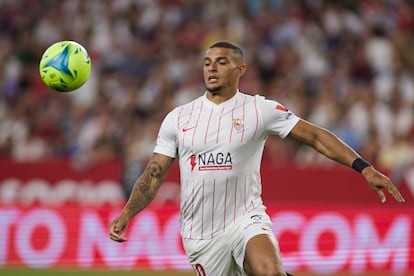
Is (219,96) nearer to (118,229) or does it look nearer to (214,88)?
(214,88)

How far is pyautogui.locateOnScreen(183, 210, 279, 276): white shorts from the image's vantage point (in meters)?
7.62

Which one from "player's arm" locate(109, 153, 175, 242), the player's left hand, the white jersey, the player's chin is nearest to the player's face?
the player's chin

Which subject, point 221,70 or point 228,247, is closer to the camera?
point 228,247

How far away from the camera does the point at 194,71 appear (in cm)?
1695

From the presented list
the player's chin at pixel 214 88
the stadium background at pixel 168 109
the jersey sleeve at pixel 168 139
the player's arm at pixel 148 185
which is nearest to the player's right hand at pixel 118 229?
the player's arm at pixel 148 185

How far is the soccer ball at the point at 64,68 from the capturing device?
27.6 feet

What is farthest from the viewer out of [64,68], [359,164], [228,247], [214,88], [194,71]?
[194,71]

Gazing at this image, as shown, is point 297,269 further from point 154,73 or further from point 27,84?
point 27,84

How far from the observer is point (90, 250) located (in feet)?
43.2

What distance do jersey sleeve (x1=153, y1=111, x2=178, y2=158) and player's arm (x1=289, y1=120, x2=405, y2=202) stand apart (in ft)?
2.97

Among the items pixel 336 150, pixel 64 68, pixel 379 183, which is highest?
pixel 64 68

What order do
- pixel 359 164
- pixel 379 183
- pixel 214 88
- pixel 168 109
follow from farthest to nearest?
pixel 168 109, pixel 214 88, pixel 359 164, pixel 379 183

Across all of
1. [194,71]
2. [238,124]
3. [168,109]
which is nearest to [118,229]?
[238,124]

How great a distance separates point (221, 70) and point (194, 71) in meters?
8.94
